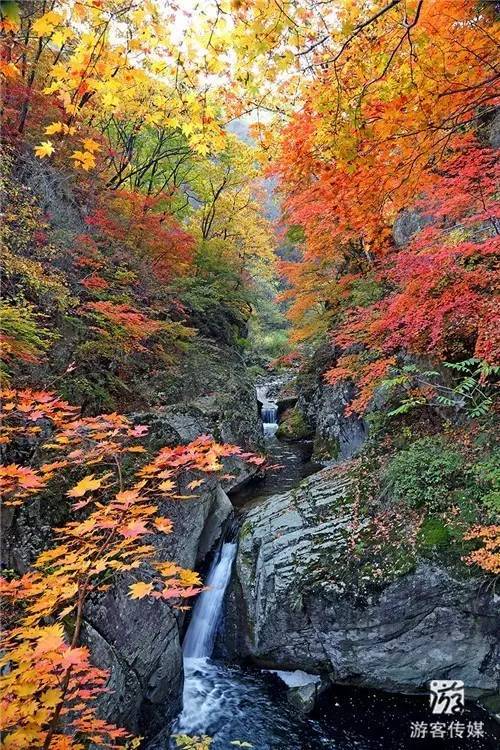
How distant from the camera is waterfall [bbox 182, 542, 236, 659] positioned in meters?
6.87

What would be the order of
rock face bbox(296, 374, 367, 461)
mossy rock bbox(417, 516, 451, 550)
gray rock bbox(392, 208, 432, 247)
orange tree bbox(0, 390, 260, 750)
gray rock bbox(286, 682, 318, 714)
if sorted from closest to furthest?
orange tree bbox(0, 390, 260, 750) → gray rock bbox(286, 682, 318, 714) → mossy rock bbox(417, 516, 451, 550) → gray rock bbox(392, 208, 432, 247) → rock face bbox(296, 374, 367, 461)

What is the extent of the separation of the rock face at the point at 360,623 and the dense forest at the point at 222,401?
0.11 feet

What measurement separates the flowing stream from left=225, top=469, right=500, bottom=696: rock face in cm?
21

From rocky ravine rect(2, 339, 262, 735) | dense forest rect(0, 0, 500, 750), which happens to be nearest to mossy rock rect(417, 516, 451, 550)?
dense forest rect(0, 0, 500, 750)

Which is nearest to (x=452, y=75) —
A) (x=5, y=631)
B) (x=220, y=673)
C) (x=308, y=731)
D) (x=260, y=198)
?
(x=5, y=631)

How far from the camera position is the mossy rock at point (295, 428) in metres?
15.2

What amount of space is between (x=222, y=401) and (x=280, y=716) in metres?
7.15

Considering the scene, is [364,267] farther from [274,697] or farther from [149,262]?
[274,697]

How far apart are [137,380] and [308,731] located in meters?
7.02

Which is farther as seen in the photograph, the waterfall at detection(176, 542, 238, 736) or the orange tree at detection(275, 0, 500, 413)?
the waterfall at detection(176, 542, 238, 736)

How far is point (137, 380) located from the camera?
9.84 metres

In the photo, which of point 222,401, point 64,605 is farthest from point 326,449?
point 64,605

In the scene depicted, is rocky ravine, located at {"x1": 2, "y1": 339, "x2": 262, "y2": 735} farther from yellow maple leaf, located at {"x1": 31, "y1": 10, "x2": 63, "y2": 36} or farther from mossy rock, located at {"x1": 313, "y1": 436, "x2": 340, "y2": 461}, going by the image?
mossy rock, located at {"x1": 313, "y1": 436, "x2": 340, "y2": 461}

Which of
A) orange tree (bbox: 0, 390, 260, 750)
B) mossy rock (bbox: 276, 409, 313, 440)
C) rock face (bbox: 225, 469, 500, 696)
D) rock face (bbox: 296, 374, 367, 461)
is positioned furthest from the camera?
mossy rock (bbox: 276, 409, 313, 440)
